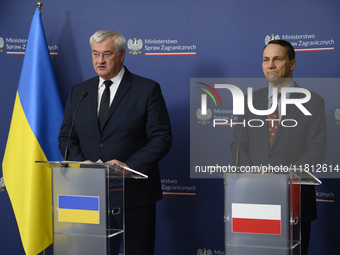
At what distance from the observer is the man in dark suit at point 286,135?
2.24 m

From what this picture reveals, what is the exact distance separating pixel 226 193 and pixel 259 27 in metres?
1.94

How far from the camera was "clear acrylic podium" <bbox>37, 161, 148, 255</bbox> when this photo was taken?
5.60 ft

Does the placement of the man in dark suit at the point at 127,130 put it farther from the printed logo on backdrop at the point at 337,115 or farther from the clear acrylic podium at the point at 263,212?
the printed logo on backdrop at the point at 337,115

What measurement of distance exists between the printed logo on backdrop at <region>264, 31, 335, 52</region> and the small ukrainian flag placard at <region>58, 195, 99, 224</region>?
7.51 feet

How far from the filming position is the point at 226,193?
5.79ft

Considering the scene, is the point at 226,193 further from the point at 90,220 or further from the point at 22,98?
the point at 22,98

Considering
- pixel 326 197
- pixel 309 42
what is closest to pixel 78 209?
pixel 326 197

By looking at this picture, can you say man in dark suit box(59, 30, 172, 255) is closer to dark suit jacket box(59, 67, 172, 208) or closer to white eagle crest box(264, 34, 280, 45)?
dark suit jacket box(59, 67, 172, 208)

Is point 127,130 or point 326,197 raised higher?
point 127,130

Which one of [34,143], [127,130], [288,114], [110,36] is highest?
[110,36]

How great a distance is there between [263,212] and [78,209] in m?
0.92

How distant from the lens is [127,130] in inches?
91.5

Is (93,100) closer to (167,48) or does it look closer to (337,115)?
(167,48)

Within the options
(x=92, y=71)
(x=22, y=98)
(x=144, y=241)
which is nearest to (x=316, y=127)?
(x=144, y=241)
